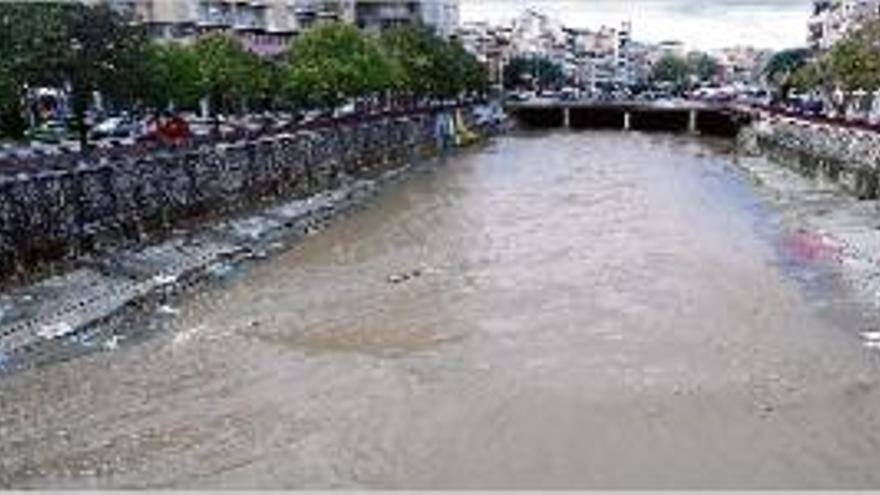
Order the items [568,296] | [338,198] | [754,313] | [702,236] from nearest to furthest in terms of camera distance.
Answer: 1. [754,313]
2. [568,296]
3. [702,236]
4. [338,198]

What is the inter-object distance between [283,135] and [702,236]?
1697 centimetres

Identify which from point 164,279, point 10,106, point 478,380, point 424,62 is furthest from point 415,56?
point 478,380

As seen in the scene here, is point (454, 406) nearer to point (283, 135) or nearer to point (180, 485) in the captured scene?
point (180, 485)

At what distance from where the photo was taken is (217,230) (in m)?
40.1

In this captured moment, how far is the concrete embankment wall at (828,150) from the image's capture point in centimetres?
5158

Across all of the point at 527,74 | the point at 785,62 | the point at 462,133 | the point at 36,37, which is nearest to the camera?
the point at 36,37

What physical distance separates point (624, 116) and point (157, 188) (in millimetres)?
91118

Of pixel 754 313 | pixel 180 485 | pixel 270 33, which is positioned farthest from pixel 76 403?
pixel 270 33

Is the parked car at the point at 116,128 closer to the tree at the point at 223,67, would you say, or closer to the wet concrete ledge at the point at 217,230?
the tree at the point at 223,67

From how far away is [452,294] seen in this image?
3281cm

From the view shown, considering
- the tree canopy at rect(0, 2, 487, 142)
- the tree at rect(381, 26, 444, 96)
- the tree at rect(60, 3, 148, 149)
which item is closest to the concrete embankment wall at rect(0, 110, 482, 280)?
the tree canopy at rect(0, 2, 487, 142)

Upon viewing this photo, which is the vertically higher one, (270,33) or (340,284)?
(270,33)

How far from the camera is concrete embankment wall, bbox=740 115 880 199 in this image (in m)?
51.6

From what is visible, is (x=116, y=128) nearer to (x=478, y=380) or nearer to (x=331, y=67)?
(x=331, y=67)
